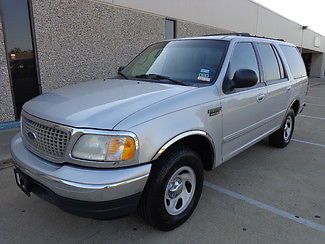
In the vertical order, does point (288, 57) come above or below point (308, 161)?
above

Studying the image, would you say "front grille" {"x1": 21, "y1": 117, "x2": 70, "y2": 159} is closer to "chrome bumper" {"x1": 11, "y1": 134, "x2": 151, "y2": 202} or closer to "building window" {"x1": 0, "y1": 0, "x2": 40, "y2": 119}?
"chrome bumper" {"x1": 11, "y1": 134, "x2": 151, "y2": 202}

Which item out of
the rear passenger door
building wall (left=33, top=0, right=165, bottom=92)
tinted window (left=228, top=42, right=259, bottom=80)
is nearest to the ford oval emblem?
tinted window (left=228, top=42, right=259, bottom=80)

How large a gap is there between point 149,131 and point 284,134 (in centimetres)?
381

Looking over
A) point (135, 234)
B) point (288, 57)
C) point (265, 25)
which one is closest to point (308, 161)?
point (288, 57)

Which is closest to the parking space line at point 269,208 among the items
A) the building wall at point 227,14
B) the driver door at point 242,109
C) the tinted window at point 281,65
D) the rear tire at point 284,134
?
the driver door at point 242,109

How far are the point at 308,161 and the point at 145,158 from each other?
3553 millimetres

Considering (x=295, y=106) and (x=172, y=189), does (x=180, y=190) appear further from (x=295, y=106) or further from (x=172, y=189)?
(x=295, y=106)

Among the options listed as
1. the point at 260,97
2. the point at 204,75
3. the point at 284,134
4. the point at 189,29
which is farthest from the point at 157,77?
the point at 189,29

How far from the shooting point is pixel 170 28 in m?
10.3

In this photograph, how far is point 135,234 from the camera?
2.74 meters

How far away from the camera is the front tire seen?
2441mm

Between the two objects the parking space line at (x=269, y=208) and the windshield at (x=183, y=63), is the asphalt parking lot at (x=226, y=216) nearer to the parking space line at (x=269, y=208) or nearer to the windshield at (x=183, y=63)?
the parking space line at (x=269, y=208)

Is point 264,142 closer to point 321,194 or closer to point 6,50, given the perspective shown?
point 321,194

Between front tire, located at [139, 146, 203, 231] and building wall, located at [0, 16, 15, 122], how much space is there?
5015mm
